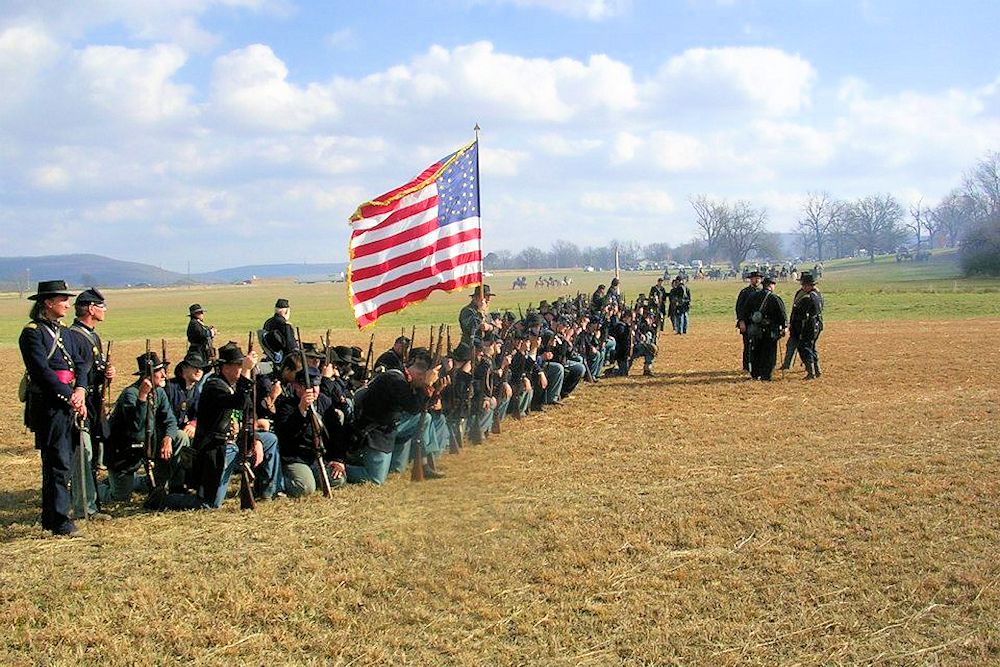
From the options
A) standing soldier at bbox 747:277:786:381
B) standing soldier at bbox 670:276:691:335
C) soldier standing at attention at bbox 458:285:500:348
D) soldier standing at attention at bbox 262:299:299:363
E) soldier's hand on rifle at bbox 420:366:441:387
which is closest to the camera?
soldier's hand on rifle at bbox 420:366:441:387

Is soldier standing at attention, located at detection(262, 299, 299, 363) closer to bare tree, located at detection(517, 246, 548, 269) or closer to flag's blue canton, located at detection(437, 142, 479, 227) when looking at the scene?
flag's blue canton, located at detection(437, 142, 479, 227)

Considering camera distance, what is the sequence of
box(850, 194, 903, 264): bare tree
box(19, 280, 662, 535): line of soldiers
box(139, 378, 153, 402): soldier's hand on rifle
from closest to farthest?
box(19, 280, 662, 535): line of soldiers, box(139, 378, 153, 402): soldier's hand on rifle, box(850, 194, 903, 264): bare tree

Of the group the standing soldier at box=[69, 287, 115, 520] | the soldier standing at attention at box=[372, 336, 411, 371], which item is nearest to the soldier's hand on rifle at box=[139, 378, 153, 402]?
the standing soldier at box=[69, 287, 115, 520]

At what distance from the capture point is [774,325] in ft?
51.2

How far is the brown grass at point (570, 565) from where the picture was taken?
5043 millimetres

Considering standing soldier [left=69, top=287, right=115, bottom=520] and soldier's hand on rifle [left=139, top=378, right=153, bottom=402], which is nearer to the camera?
standing soldier [left=69, top=287, right=115, bottom=520]

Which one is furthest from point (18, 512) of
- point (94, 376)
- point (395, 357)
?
point (395, 357)

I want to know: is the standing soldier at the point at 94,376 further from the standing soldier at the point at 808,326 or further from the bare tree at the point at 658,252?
the bare tree at the point at 658,252

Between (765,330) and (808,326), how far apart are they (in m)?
0.82

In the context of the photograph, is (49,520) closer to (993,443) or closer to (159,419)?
(159,419)

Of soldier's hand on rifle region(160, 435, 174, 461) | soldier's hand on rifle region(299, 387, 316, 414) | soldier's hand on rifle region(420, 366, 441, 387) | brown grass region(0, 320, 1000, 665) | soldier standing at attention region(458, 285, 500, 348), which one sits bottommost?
brown grass region(0, 320, 1000, 665)

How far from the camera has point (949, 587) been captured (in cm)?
569

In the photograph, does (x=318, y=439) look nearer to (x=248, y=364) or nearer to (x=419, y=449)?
(x=248, y=364)

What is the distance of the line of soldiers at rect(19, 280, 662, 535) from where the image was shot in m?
7.09
